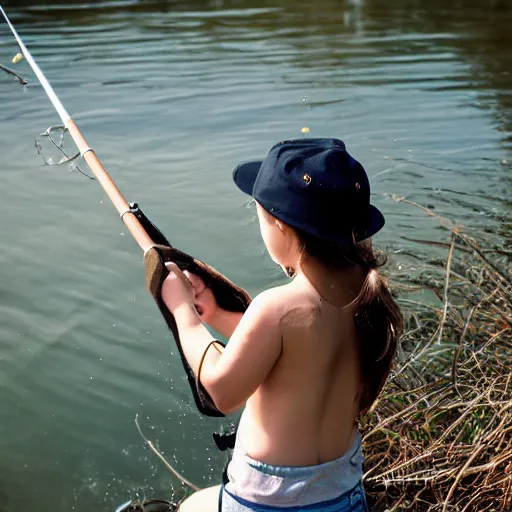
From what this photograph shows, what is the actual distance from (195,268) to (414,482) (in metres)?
1.17

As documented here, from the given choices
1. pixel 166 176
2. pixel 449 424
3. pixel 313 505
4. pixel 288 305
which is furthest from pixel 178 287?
pixel 166 176

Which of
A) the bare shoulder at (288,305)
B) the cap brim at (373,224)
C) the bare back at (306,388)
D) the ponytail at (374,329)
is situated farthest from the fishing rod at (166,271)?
the cap brim at (373,224)

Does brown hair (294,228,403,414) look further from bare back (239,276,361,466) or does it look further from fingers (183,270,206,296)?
fingers (183,270,206,296)

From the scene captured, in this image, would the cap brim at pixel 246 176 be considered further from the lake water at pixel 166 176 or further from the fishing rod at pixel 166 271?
the lake water at pixel 166 176

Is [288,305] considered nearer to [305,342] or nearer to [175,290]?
[305,342]

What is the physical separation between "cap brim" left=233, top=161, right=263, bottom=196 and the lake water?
1.56m

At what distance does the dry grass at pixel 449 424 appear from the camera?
269 cm

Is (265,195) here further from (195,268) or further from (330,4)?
(330,4)

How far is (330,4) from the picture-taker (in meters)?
14.4

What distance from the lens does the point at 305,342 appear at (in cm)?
179

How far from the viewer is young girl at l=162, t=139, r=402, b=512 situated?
1.78 metres

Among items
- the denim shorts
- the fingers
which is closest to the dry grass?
the denim shorts

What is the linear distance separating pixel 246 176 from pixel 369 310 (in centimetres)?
43

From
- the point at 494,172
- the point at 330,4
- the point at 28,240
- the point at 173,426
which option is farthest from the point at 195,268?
the point at 330,4
